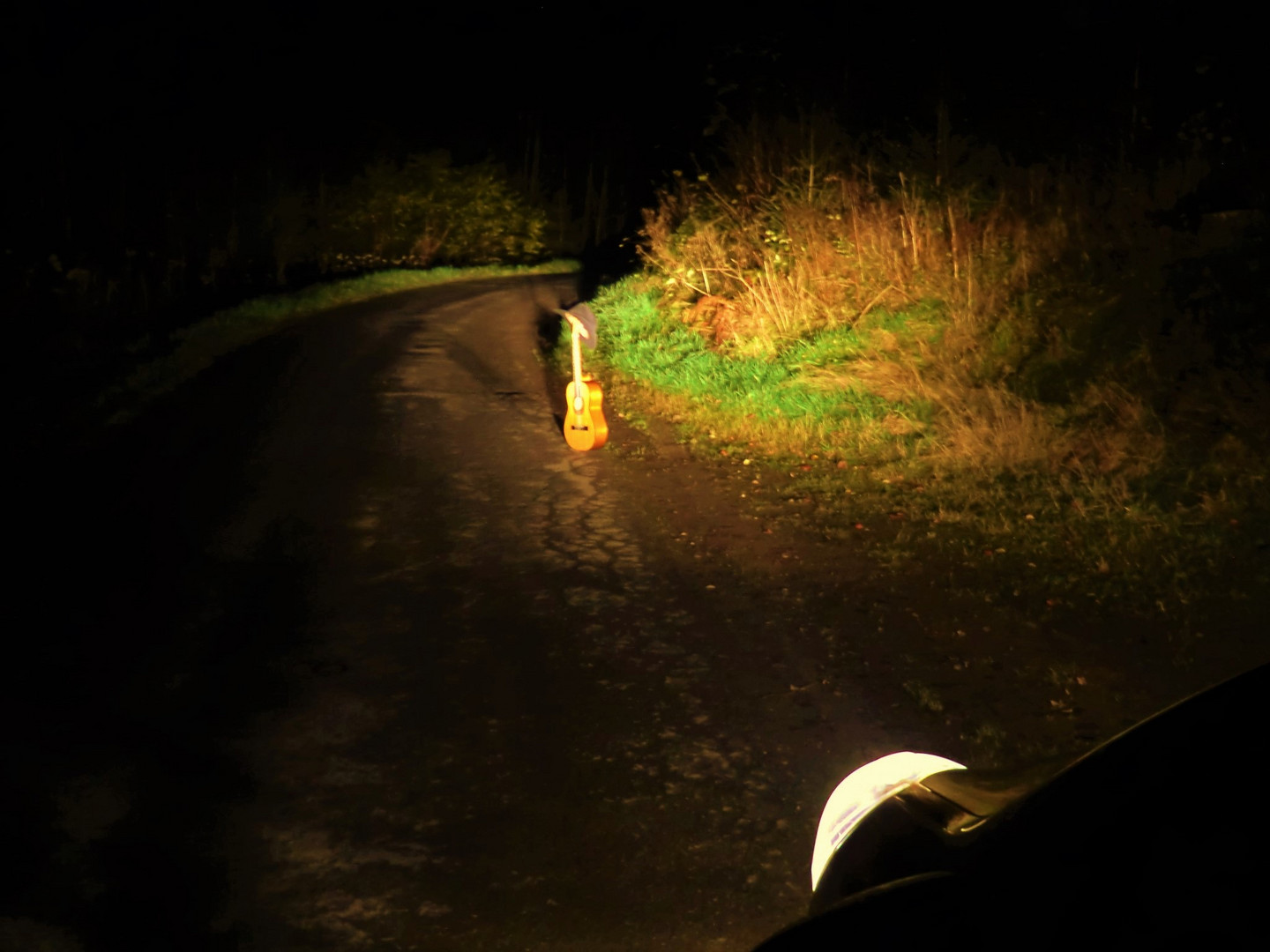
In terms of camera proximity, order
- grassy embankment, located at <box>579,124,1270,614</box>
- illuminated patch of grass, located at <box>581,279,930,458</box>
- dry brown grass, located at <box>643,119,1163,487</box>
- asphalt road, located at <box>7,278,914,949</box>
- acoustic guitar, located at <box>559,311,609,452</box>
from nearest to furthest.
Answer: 1. asphalt road, located at <box>7,278,914,949</box>
2. grassy embankment, located at <box>579,124,1270,614</box>
3. dry brown grass, located at <box>643,119,1163,487</box>
4. acoustic guitar, located at <box>559,311,609,452</box>
5. illuminated patch of grass, located at <box>581,279,930,458</box>

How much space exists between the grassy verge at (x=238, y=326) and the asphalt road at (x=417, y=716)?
395cm

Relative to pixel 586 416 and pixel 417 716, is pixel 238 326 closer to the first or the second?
pixel 586 416

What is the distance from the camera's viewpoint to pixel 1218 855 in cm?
164

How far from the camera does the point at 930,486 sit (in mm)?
8188

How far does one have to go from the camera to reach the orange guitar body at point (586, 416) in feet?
31.0

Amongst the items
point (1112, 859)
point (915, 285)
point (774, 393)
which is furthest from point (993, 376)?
point (1112, 859)

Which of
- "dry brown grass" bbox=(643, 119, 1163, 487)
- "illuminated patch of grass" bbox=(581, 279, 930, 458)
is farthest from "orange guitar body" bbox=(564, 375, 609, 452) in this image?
"dry brown grass" bbox=(643, 119, 1163, 487)

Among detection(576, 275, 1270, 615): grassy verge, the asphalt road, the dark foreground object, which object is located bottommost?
the asphalt road

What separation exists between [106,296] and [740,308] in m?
12.5

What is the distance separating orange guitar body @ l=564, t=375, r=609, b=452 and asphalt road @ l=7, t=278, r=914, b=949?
46cm

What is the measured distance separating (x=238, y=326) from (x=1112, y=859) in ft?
59.2

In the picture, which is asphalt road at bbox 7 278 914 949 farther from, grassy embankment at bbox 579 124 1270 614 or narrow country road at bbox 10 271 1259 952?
grassy embankment at bbox 579 124 1270 614

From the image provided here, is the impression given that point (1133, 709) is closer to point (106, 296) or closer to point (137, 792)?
point (137, 792)

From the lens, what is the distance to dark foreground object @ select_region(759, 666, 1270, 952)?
162 cm
